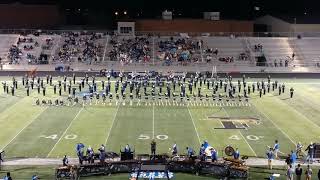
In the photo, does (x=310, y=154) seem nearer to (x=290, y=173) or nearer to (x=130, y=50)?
(x=290, y=173)

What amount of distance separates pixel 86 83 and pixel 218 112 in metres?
14.2

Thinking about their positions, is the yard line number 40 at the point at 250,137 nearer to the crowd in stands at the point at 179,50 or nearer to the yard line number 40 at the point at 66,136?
the yard line number 40 at the point at 66,136

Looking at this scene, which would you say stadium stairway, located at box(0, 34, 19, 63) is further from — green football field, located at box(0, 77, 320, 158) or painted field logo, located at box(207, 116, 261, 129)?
painted field logo, located at box(207, 116, 261, 129)

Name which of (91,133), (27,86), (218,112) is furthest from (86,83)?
(91,133)

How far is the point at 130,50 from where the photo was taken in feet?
188

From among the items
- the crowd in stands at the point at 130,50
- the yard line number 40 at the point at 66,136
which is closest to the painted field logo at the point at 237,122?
the yard line number 40 at the point at 66,136

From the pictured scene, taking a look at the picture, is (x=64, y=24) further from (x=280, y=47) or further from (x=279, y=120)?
(x=279, y=120)

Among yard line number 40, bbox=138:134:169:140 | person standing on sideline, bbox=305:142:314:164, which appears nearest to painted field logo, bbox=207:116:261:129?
yard line number 40, bbox=138:134:169:140

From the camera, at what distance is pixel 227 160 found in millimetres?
21578

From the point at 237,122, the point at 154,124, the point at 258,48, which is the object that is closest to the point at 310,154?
the point at 237,122

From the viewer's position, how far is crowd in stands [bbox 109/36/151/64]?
182 feet

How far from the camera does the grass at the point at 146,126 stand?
2545 cm

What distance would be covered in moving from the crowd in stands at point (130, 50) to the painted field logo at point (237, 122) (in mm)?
24451

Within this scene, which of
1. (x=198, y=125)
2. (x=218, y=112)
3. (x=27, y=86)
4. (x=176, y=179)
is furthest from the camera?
(x=27, y=86)
